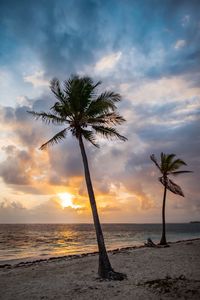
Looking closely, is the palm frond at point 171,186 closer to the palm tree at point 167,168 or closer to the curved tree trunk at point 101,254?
the palm tree at point 167,168

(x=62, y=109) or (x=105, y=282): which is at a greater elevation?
(x=62, y=109)

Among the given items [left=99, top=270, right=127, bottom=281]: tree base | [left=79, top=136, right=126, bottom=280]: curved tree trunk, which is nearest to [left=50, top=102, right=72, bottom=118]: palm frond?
[left=79, top=136, right=126, bottom=280]: curved tree trunk

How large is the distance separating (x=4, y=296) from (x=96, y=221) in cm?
511

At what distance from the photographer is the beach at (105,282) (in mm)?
10617

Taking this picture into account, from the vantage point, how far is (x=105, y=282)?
12453 millimetres

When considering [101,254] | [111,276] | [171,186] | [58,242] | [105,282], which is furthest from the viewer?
[58,242]

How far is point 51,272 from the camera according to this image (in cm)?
1563

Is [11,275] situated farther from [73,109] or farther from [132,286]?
[73,109]

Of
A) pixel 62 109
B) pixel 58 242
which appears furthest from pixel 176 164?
pixel 58 242

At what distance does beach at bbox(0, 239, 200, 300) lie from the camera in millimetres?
10617

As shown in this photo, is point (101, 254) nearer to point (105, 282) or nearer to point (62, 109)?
point (105, 282)

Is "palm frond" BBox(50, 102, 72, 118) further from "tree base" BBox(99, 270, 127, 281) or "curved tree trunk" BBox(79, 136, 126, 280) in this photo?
"tree base" BBox(99, 270, 127, 281)

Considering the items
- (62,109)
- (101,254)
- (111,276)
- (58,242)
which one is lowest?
(58,242)

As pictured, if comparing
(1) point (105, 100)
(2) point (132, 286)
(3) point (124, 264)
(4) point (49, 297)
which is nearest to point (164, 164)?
(3) point (124, 264)
